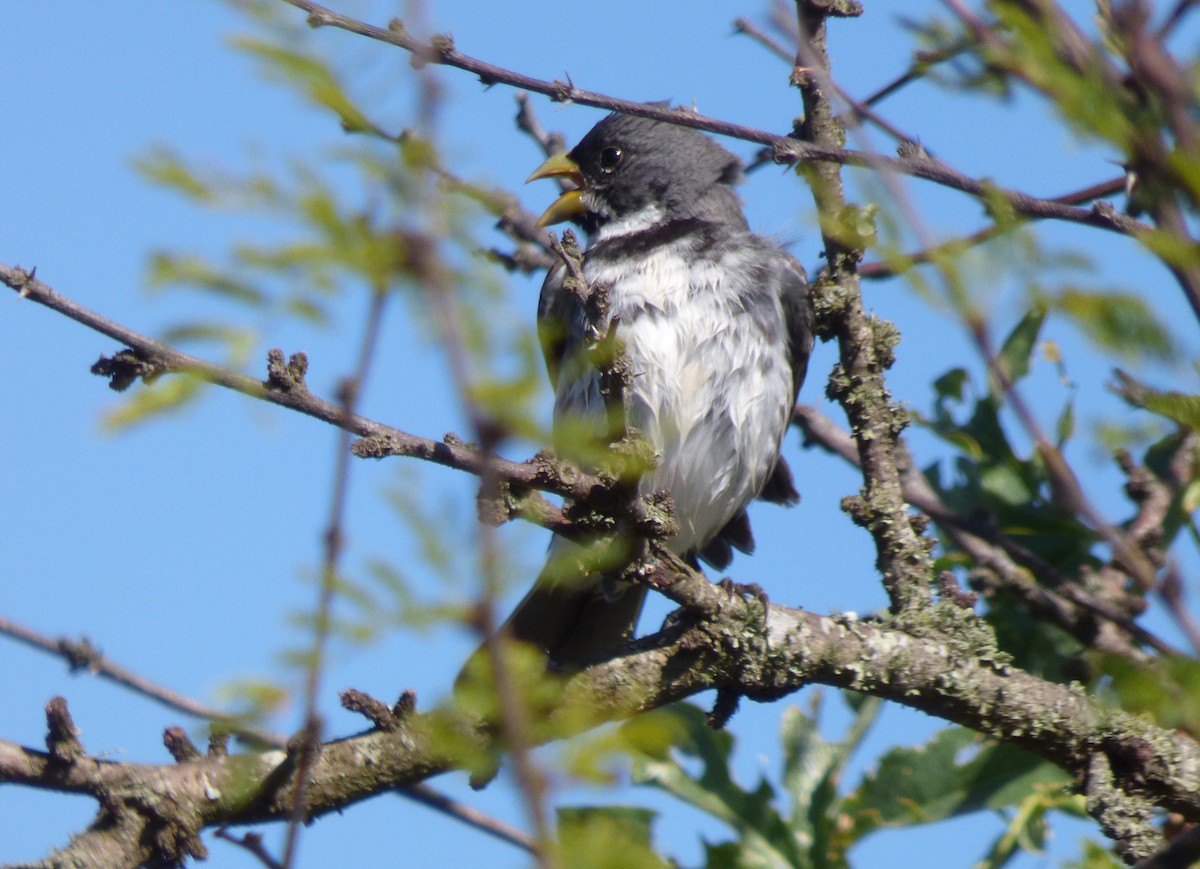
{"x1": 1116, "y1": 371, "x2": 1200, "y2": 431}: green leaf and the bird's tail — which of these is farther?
the bird's tail

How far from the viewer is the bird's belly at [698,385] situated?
419 cm

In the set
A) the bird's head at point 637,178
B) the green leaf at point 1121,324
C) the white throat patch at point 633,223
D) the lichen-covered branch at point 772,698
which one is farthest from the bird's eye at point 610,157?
the green leaf at point 1121,324

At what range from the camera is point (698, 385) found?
Result: 423cm

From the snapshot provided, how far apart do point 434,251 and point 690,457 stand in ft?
10.6

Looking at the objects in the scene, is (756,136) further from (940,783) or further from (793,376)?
(793,376)

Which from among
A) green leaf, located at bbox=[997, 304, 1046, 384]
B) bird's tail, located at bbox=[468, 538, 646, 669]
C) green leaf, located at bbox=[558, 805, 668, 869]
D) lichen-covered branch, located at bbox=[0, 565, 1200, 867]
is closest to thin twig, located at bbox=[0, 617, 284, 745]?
lichen-covered branch, located at bbox=[0, 565, 1200, 867]

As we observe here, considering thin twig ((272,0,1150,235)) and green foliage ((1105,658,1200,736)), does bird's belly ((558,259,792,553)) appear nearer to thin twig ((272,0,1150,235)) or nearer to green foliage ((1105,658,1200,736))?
thin twig ((272,0,1150,235))

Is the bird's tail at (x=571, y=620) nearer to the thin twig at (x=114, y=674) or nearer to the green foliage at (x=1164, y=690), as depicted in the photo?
Result: the thin twig at (x=114, y=674)

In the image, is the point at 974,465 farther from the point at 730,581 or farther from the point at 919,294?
the point at 919,294

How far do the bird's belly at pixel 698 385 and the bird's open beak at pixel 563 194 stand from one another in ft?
2.66

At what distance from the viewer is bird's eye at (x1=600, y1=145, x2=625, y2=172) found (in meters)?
5.12

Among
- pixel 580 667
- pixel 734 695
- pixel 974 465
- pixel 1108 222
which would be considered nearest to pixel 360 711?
pixel 580 667

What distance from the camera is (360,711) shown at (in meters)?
2.75

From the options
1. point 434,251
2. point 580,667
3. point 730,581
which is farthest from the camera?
point 730,581
